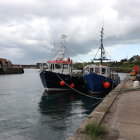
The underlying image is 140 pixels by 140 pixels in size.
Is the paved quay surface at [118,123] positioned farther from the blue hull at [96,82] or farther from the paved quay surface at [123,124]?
the blue hull at [96,82]

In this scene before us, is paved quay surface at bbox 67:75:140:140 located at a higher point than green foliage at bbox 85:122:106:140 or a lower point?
lower

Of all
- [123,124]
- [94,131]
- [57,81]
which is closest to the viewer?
[94,131]

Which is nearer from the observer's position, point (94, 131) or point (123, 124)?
point (94, 131)

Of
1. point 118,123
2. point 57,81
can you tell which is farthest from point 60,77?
point 118,123

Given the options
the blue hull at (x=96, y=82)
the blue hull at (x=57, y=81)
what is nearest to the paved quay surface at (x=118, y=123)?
the blue hull at (x=96, y=82)

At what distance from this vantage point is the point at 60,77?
24.9 metres

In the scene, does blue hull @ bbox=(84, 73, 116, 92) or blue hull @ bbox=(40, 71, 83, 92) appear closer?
blue hull @ bbox=(84, 73, 116, 92)

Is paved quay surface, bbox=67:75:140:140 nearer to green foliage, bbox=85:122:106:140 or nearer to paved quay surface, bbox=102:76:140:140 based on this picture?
paved quay surface, bbox=102:76:140:140

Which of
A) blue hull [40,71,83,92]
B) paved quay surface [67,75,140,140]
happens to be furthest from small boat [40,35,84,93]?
paved quay surface [67,75,140,140]

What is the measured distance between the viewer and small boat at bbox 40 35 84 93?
82.2ft

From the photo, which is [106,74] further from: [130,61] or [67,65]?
[130,61]

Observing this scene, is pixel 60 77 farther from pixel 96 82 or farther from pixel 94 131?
pixel 94 131

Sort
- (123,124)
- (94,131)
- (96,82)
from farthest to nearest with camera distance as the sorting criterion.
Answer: (96,82) → (123,124) → (94,131)

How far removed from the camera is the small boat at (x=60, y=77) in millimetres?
25047
